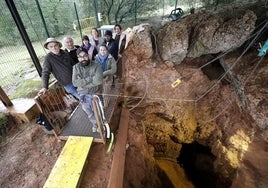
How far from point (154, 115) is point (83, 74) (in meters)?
4.00

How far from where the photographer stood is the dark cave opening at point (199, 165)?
611cm

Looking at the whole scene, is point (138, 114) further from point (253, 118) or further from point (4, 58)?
point (4, 58)

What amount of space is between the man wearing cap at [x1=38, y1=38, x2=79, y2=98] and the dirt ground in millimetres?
1361

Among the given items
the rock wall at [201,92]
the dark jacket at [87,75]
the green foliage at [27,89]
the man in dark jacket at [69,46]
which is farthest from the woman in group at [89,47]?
the green foliage at [27,89]

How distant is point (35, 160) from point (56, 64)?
2.09m

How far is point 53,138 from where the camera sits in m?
3.84

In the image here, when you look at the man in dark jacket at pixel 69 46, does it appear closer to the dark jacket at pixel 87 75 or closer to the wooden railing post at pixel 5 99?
the dark jacket at pixel 87 75

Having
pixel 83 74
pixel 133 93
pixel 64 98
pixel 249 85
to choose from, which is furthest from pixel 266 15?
pixel 64 98

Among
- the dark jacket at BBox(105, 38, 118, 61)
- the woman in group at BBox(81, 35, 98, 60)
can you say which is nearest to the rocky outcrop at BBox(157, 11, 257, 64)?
the dark jacket at BBox(105, 38, 118, 61)

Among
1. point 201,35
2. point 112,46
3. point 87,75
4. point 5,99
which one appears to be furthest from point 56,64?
point 201,35

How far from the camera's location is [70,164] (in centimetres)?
314

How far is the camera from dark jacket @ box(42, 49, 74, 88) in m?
3.45

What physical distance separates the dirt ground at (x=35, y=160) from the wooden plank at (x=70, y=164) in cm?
21

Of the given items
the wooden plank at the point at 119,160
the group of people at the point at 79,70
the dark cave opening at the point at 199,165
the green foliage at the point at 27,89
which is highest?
the group of people at the point at 79,70
